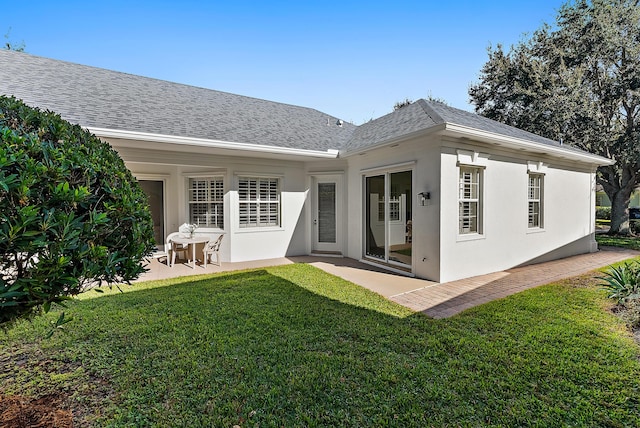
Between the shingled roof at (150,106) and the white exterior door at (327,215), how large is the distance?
1317mm

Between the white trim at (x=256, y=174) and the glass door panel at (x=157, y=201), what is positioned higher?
the white trim at (x=256, y=174)

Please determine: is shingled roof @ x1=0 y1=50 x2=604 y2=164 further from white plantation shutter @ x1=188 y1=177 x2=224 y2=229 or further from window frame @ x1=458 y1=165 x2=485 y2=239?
white plantation shutter @ x1=188 y1=177 x2=224 y2=229

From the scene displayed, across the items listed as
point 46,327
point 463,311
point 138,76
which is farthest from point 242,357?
point 138,76

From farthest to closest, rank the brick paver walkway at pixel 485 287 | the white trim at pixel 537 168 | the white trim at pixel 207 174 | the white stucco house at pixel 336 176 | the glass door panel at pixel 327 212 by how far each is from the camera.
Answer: the glass door panel at pixel 327 212 < the white trim at pixel 207 174 < the white trim at pixel 537 168 < the white stucco house at pixel 336 176 < the brick paver walkway at pixel 485 287

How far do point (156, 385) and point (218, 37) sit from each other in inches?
400

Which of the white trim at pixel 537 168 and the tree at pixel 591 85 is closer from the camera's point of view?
the white trim at pixel 537 168

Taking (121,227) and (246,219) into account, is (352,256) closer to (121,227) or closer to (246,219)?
(246,219)

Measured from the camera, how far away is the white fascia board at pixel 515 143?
21.6 ft

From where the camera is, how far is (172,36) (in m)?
9.90

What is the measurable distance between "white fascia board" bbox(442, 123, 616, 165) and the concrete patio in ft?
10.7

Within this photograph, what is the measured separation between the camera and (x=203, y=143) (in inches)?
317

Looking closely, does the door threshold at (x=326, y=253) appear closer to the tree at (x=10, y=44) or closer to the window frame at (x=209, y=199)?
the window frame at (x=209, y=199)

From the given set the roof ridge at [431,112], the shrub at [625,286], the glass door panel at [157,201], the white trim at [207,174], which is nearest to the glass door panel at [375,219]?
the roof ridge at [431,112]

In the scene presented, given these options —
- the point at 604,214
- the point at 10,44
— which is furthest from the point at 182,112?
the point at 604,214
